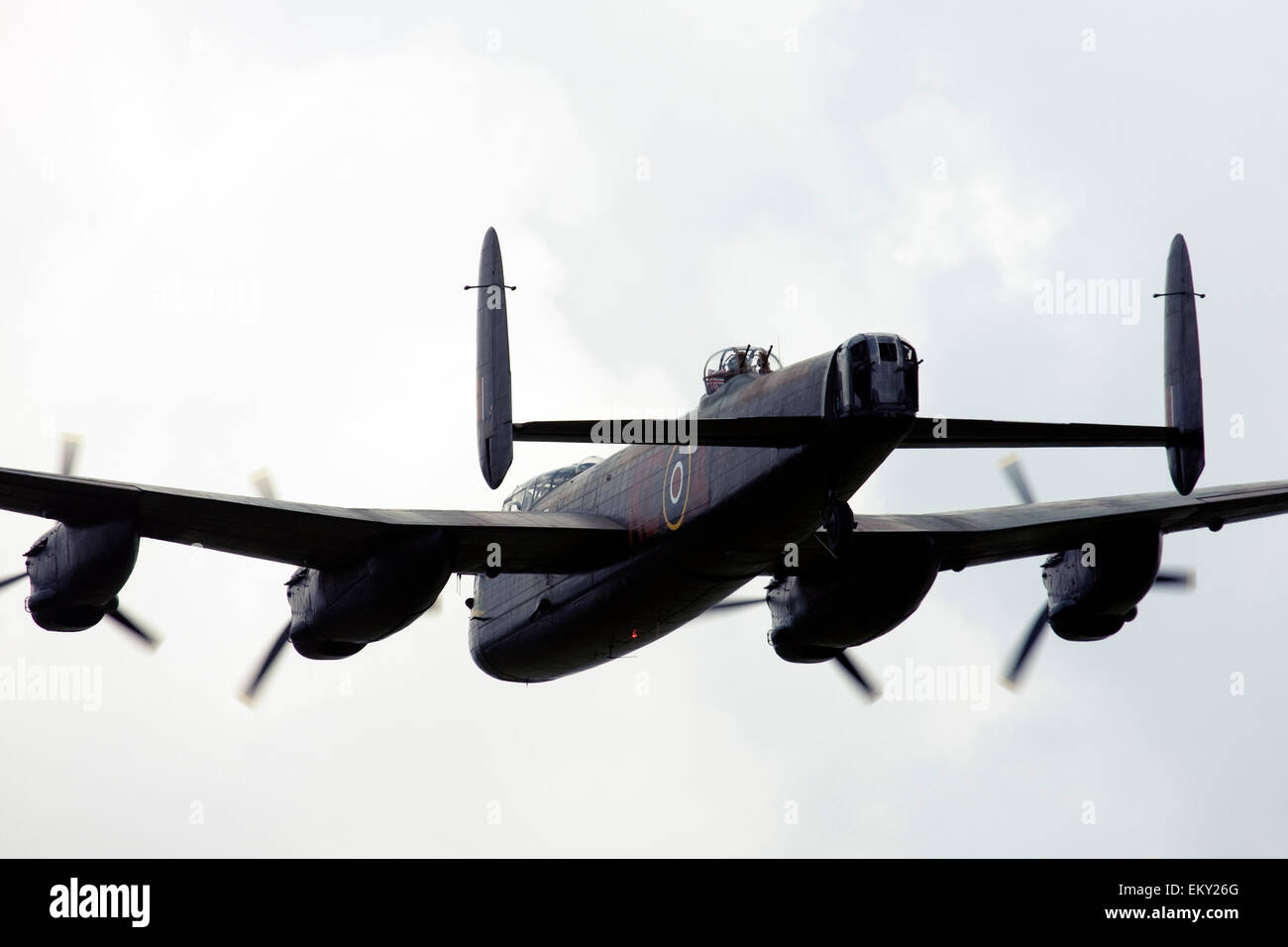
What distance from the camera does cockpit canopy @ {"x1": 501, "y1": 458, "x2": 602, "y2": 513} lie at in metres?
36.4

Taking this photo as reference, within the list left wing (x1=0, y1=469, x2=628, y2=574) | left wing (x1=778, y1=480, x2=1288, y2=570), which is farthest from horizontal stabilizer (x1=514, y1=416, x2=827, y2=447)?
left wing (x1=778, y1=480, x2=1288, y2=570)

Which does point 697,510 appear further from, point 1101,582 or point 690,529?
point 1101,582

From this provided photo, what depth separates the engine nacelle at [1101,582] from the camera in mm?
36375

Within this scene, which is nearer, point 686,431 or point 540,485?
point 686,431

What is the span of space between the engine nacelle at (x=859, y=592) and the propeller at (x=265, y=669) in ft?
32.9

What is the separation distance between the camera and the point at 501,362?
93.7 feet

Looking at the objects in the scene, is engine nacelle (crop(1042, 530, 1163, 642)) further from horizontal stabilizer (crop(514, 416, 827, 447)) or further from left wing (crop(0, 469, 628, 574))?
horizontal stabilizer (crop(514, 416, 827, 447))

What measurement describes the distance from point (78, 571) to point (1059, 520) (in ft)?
60.9

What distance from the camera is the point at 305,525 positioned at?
31109 millimetres

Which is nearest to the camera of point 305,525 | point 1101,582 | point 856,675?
point 305,525

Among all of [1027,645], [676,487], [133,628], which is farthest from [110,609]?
[1027,645]
